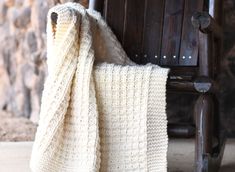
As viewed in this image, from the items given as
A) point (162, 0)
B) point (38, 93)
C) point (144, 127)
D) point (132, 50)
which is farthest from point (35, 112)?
point (144, 127)

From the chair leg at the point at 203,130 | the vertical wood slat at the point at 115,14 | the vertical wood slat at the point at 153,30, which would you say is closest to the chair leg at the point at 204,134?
the chair leg at the point at 203,130

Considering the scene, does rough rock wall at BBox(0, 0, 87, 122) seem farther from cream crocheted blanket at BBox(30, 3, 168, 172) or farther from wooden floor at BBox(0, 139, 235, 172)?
cream crocheted blanket at BBox(30, 3, 168, 172)

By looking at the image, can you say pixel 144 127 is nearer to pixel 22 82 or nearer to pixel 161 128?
pixel 161 128

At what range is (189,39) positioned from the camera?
1366mm

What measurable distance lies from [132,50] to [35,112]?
0.65 meters

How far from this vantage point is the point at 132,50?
1429mm

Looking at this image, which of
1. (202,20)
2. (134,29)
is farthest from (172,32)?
(202,20)

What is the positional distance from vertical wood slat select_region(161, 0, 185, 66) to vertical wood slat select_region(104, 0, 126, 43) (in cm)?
15

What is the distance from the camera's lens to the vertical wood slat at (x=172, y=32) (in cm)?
138

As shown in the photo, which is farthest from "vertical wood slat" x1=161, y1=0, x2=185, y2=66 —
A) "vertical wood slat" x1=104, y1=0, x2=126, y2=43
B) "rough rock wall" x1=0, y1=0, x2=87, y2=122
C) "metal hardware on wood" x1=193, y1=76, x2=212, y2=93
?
"rough rock wall" x1=0, y1=0, x2=87, y2=122

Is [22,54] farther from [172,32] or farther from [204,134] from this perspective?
[204,134]

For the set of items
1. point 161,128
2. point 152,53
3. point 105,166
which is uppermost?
point 152,53

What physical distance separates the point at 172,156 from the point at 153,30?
0.48 meters

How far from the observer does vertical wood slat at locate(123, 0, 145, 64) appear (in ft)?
4.69
